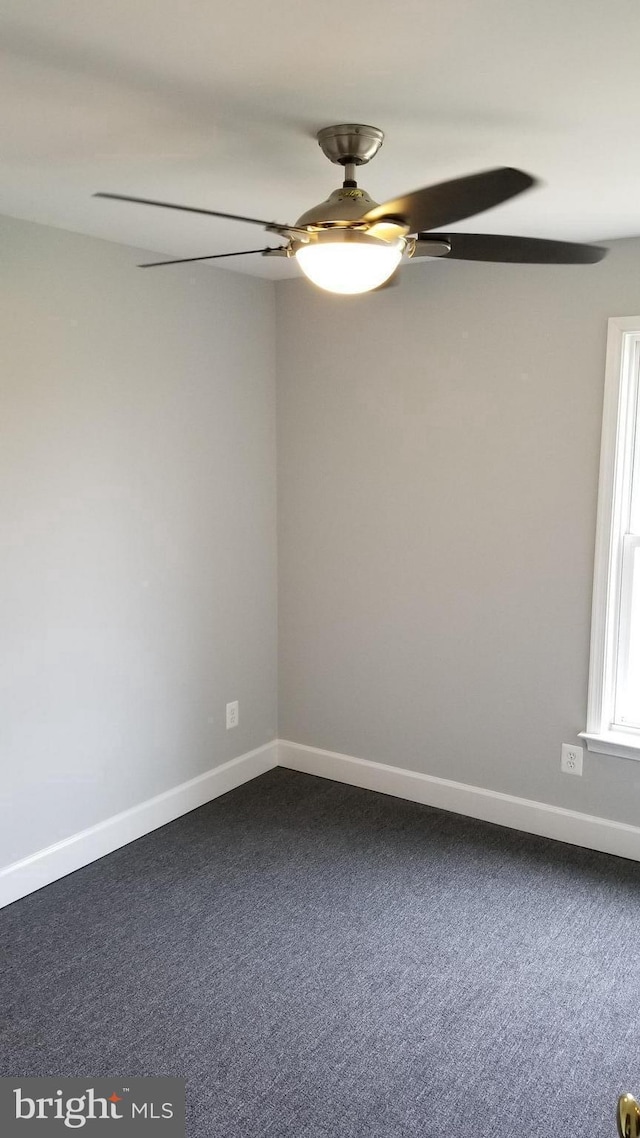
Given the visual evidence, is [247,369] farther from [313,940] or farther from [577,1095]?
[577,1095]

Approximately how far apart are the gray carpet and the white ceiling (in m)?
2.30

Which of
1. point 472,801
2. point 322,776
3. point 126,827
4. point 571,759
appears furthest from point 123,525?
point 571,759

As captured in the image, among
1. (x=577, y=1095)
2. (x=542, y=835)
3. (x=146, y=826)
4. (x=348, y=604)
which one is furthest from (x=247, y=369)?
(x=577, y=1095)

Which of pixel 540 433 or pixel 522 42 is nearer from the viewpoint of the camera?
pixel 522 42

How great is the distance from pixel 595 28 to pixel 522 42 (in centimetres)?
13

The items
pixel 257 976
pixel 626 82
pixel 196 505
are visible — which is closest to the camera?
pixel 626 82

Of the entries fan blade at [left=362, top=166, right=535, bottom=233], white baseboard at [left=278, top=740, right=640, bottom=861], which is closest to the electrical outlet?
white baseboard at [left=278, top=740, right=640, bottom=861]

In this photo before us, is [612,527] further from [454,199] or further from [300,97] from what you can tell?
[300,97]

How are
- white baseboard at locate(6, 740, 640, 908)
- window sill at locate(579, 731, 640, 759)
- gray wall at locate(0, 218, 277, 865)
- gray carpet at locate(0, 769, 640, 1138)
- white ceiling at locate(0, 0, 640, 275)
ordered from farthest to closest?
window sill at locate(579, 731, 640, 759)
white baseboard at locate(6, 740, 640, 908)
gray wall at locate(0, 218, 277, 865)
gray carpet at locate(0, 769, 640, 1138)
white ceiling at locate(0, 0, 640, 275)

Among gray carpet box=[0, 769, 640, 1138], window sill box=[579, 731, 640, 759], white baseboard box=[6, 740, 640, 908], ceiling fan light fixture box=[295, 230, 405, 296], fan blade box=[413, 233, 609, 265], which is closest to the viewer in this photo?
ceiling fan light fixture box=[295, 230, 405, 296]

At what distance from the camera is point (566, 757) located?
3.48 meters

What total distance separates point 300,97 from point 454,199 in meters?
0.43

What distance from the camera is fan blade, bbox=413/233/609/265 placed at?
1992 mm

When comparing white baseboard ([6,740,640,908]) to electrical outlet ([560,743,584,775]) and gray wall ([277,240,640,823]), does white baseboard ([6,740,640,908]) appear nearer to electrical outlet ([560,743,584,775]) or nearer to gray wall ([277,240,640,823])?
gray wall ([277,240,640,823])
